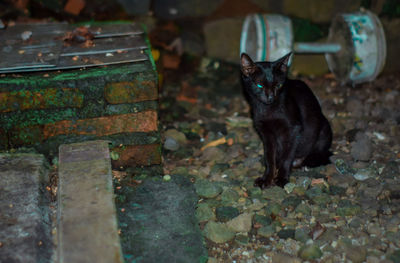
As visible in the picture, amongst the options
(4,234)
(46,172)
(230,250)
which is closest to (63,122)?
(46,172)

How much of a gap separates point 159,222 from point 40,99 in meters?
1.27

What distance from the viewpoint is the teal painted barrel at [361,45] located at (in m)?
4.63

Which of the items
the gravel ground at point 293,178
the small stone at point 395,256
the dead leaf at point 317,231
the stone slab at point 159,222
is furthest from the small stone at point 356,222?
the stone slab at point 159,222

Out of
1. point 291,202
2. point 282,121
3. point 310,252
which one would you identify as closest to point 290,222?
point 291,202

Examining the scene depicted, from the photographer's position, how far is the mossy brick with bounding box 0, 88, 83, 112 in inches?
122

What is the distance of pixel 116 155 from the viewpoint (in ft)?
11.0

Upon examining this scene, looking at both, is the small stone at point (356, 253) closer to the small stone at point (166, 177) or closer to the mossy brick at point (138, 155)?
the small stone at point (166, 177)

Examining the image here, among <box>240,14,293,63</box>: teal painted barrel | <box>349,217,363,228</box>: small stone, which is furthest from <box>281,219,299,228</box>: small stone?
<box>240,14,293,63</box>: teal painted barrel

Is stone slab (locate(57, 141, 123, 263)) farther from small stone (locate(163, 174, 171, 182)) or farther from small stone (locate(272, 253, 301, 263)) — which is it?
small stone (locate(272, 253, 301, 263))

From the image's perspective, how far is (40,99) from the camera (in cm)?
313

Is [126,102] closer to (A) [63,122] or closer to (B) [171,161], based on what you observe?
(A) [63,122]

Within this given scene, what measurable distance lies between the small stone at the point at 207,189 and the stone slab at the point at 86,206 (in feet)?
2.41

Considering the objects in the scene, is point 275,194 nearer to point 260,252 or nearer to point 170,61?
point 260,252

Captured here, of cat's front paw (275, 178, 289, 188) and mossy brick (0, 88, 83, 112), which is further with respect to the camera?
cat's front paw (275, 178, 289, 188)
